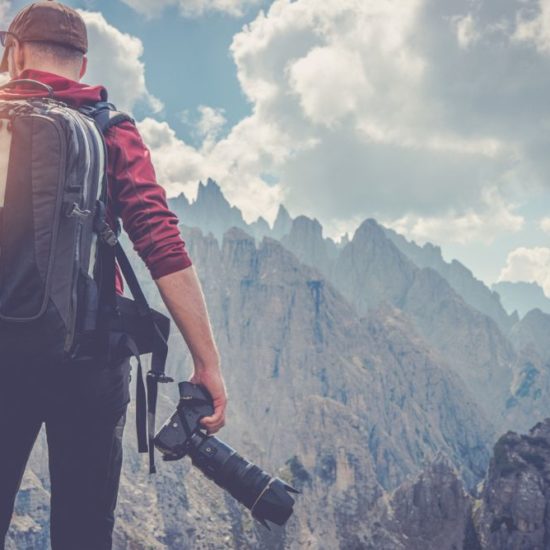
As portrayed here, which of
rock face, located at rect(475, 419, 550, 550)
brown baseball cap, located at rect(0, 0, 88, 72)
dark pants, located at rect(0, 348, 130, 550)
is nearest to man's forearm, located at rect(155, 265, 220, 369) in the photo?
dark pants, located at rect(0, 348, 130, 550)

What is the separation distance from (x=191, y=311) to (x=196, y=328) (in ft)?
0.38

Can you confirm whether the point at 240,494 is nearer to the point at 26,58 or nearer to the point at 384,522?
the point at 26,58

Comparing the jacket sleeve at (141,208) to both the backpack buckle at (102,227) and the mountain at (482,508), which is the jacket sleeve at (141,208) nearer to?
the backpack buckle at (102,227)

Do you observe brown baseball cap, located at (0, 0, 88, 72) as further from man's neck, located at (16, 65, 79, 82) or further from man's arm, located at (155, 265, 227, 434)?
man's arm, located at (155, 265, 227, 434)

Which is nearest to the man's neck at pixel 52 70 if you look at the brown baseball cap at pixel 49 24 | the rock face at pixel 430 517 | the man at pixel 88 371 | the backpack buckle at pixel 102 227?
the man at pixel 88 371

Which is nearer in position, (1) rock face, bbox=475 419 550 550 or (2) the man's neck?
(2) the man's neck

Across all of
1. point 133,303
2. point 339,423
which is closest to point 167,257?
point 133,303

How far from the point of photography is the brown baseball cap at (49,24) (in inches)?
148

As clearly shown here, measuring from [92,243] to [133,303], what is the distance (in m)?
0.50

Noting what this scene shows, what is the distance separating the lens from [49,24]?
12.3 ft

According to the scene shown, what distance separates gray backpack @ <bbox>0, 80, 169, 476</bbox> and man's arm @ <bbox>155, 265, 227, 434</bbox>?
35 cm

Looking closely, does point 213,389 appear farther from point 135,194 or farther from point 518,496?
point 518,496

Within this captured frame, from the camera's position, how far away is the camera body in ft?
11.8

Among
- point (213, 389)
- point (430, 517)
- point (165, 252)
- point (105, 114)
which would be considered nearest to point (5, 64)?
point (105, 114)
